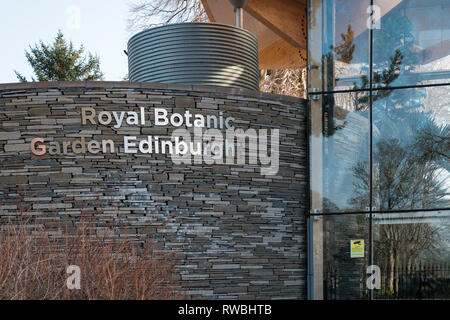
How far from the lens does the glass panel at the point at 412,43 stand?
8492 millimetres

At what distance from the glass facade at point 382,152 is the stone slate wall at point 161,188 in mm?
872

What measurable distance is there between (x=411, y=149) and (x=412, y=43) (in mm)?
1744

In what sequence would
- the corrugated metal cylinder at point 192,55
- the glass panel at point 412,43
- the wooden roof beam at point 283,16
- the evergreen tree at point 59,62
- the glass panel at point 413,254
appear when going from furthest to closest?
the evergreen tree at point 59,62
the wooden roof beam at point 283,16
the glass panel at point 412,43
the corrugated metal cylinder at point 192,55
the glass panel at point 413,254

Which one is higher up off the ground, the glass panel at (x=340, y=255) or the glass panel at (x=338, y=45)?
the glass panel at (x=338, y=45)

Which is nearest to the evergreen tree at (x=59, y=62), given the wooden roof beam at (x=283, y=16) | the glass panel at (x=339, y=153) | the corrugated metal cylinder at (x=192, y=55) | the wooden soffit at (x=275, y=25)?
the wooden soffit at (x=275, y=25)

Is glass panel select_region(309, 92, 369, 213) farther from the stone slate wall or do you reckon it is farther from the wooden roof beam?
the wooden roof beam

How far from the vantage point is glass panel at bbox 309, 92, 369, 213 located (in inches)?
335

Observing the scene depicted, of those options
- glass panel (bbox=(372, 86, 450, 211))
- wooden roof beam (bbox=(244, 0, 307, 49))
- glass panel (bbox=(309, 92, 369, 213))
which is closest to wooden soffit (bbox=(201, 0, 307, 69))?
Result: wooden roof beam (bbox=(244, 0, 307, 49))

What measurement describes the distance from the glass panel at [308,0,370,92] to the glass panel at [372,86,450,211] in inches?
23.0

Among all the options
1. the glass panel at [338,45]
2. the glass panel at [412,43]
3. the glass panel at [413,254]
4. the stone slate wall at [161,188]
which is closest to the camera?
the stone slate wall at [161,188]

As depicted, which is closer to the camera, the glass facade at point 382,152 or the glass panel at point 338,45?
the glass facade at point 382,152

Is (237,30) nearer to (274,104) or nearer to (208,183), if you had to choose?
(274,104)

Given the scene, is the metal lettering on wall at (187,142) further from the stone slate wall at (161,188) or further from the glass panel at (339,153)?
the glass panel at (339,153)

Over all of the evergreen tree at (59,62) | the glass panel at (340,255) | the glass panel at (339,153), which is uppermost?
the evergreen tree at (59,62)
